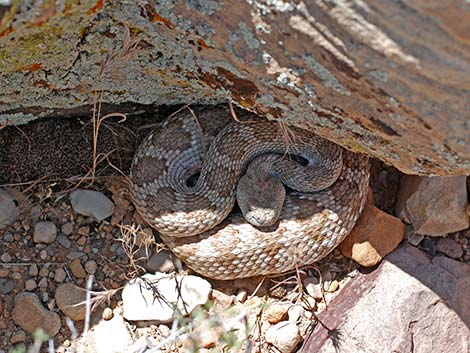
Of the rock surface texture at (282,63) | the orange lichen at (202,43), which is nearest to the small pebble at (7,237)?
the rock surface texture at (282,63)

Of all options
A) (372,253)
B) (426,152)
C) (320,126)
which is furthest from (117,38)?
(372,253)

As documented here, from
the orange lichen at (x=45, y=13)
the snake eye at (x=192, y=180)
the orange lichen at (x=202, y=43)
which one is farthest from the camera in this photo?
the snake eye at (x=192, y=180)

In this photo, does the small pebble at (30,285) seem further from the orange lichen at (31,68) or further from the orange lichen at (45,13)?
the orange lichen at (45,13)

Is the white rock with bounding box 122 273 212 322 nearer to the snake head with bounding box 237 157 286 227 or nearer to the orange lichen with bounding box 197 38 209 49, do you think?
the snake head with bounding box 237 157 286 227

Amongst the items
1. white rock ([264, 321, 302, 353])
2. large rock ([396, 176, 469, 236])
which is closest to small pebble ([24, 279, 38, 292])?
white rock ([264, 321, 302, 353])

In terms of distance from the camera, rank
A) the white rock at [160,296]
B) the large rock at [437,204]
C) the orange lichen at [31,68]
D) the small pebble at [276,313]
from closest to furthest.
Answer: the orange lichen at [31,68], the white rock at [160,296], the small pebble at [276,313], the large rock at [437,204]

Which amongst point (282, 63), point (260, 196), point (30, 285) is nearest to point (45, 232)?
point (30, 285)
